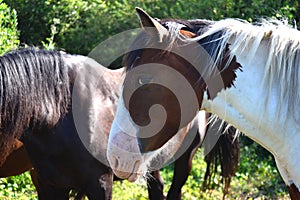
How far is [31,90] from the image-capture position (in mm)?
3852

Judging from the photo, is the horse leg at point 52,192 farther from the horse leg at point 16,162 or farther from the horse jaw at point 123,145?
the horse jaw at point 123,145

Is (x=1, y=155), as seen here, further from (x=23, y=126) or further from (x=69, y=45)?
(x=69, y=45)

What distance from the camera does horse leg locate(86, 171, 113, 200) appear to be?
4.03 m

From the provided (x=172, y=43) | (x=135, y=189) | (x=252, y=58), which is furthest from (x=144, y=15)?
(x=135, y=189)

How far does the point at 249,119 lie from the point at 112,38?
607 cm

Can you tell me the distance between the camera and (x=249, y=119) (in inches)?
106

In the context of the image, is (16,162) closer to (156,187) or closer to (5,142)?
(5,142)

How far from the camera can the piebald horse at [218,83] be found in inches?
103

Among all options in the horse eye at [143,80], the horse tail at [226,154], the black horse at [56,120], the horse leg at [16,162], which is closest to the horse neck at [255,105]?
the horse eye at [143,80]

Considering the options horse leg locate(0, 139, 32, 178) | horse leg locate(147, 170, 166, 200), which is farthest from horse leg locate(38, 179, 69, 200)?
horse leg locate(147, 170, 166, 200)

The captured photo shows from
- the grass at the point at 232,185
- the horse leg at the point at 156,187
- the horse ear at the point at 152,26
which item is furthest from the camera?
the grass at the point at 232,185

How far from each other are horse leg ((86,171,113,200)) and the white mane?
169cm

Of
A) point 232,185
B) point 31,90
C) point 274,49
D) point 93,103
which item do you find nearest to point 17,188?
point 93,103

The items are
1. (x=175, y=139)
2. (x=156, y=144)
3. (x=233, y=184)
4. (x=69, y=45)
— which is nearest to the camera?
(x=156, y=144)
